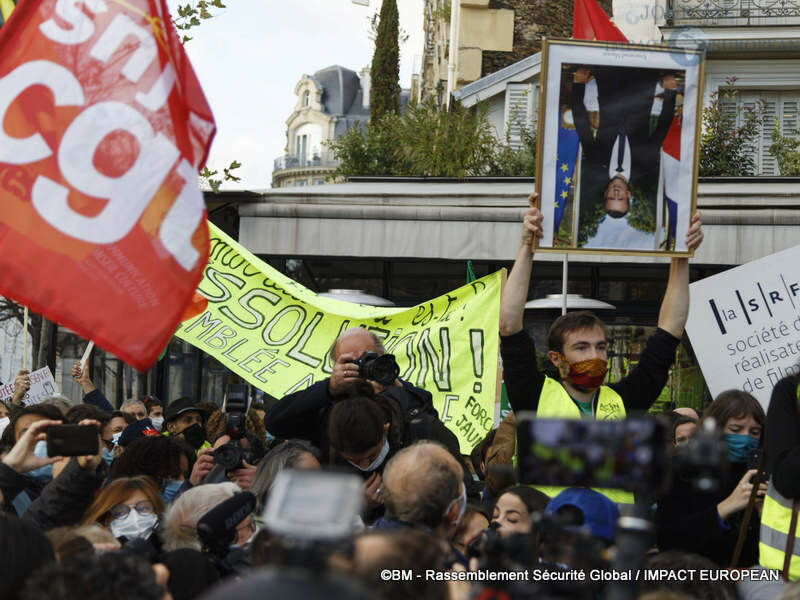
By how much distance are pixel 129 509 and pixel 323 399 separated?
1.01 meters

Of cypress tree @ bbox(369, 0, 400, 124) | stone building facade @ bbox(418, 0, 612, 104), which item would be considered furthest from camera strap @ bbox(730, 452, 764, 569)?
cypress tree @ bbox(369, 0, 400, 124)

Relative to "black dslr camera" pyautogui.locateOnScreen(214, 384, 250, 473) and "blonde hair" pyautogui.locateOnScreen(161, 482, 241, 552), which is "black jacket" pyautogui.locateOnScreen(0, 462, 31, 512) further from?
"black dslr camera" pyautogui.locateOnScreen(214, 384, 250, 473)

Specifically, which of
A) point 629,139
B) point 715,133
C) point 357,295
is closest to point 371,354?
point 629,139

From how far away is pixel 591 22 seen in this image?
978cm

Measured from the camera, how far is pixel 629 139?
5328 millimetres

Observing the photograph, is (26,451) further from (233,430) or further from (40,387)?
(40,387)

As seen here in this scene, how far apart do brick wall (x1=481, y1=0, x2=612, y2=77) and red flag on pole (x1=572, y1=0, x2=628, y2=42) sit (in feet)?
51.3

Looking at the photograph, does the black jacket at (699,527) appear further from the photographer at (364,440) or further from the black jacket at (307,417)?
the black jacket at (307,417)

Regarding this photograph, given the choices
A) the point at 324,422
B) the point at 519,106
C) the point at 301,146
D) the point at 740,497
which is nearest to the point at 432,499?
the point at 740,497

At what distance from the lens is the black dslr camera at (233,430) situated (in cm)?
476

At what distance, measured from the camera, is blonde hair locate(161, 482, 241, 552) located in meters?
4.12

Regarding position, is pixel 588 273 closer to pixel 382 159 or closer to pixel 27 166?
pixel 382 159

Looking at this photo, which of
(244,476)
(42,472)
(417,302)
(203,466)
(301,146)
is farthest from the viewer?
(301,146)

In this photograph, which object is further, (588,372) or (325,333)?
(325,333)
